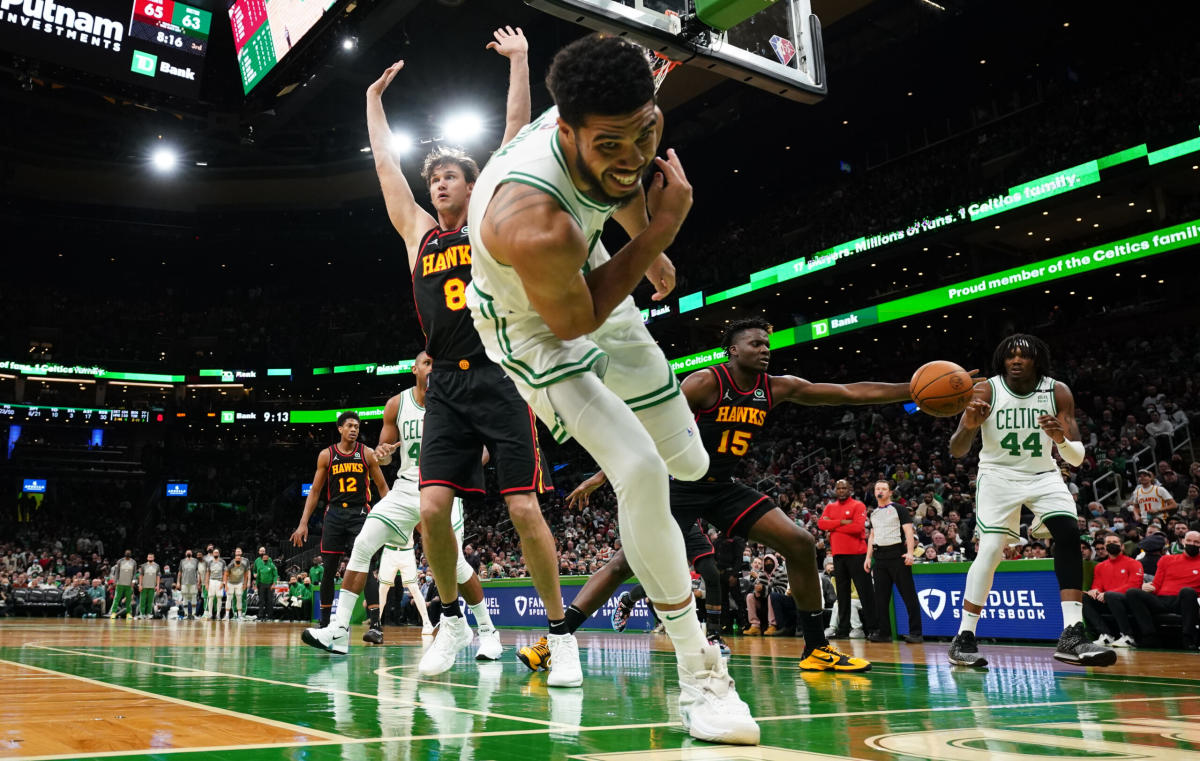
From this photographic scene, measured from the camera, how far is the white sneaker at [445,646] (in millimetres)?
4277

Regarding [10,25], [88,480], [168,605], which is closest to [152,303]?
[88,480]

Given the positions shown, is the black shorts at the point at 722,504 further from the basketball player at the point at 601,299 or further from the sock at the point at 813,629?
the basketball player at the point at 601,299

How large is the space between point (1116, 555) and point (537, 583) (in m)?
7.15

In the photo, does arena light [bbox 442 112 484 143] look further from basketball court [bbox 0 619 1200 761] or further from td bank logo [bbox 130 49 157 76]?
basketball court [bbox 0 619 1200 761]

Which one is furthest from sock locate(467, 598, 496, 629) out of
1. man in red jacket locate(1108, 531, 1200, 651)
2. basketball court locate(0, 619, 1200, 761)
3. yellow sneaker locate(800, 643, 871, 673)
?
man in red jacket locate(1108, 531, 1200, 651)

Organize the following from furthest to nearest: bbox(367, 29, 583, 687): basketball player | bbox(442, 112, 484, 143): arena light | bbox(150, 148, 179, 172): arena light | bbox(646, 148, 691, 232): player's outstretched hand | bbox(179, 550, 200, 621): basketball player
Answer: bbox(150, 148, 179, 172): arena light
bbox(442, 112, 484, 143): arena light
bbox(179, 550, 200, 621): basketball player
bbox(367, 29, 583, 687): basketball player
bbox(646, 148, 691, 232): player's outstretched hand

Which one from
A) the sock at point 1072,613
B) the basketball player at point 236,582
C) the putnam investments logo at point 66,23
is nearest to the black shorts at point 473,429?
the sock at point 1072,613

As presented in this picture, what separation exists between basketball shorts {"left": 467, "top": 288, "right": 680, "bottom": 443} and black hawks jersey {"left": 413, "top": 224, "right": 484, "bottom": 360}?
1612 mm

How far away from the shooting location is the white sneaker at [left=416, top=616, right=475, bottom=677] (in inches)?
168

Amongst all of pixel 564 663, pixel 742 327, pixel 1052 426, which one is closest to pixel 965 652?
pixel 1052 426

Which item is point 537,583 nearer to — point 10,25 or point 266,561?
point 10,25

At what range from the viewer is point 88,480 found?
128ft

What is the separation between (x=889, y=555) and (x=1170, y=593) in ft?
8.23

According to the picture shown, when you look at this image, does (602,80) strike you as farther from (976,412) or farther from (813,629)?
(813,629)
